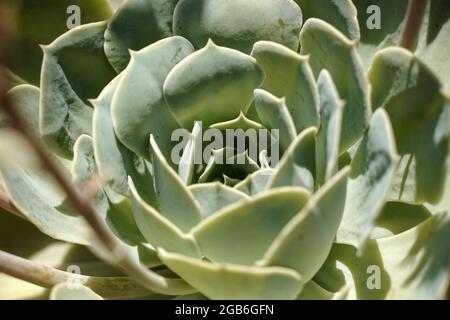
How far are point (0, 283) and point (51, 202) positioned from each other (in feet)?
0.54

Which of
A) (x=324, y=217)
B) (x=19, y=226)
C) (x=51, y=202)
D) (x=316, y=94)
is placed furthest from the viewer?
(x=19, y=226)

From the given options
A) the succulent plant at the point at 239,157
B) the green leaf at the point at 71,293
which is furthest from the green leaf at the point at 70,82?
the green leaf at the point at 71,293

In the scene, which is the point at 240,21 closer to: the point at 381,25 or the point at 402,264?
the point at 381,25

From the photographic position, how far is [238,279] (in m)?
0.70

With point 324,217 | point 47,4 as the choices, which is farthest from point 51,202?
point 324,217

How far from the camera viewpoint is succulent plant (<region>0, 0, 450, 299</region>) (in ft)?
2.42

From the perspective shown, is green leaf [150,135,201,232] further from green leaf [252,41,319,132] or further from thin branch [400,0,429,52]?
thin branch [400,0,429,52]

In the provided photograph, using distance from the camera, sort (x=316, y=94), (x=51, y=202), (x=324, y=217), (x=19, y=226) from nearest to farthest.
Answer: (x=324, y=217), (x=316, y=94), (x=51, y=202), (x=19, y=226)

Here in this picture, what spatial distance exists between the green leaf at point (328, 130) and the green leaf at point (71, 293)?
308mm

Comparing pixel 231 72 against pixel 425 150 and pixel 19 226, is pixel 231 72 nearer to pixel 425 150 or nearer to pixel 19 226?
pixel 425 150

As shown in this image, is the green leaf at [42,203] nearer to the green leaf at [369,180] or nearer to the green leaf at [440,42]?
the green leaf at [369,180]

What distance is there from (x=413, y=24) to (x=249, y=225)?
0.36 metres

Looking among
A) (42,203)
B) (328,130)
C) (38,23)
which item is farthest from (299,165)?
(38,23)
